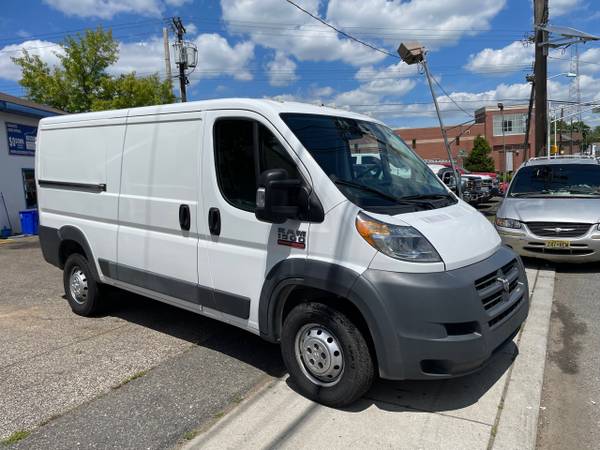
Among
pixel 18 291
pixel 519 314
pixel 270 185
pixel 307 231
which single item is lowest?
pixel 18 291

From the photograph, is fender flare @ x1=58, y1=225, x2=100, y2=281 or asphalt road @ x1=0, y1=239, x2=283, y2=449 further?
fender flare @ x1=58, y1=225, x2=100, y2=281

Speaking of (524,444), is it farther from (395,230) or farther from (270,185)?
(270,185)

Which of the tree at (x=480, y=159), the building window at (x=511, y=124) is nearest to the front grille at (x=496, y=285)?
the tree at (x=480, y=159)

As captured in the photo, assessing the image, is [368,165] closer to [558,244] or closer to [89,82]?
[558,244]

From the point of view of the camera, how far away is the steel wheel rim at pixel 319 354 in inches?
135

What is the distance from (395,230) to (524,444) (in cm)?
153

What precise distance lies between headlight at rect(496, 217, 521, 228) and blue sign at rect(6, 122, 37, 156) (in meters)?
13.4

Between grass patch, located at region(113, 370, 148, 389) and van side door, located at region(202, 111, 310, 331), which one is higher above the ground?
van side door, located at region(202, 111, 310, 331)

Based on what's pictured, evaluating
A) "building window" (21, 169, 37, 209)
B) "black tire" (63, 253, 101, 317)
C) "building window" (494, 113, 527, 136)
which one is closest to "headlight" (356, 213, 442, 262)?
"black tire" (63, 253, 101, 317)

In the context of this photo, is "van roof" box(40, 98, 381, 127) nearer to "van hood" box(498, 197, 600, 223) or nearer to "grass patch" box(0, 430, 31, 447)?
"grass patch" box(0, 430, 31, 447)

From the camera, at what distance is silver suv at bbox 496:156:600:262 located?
722 cm

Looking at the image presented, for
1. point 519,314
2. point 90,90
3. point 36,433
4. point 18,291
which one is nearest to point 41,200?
point 18,291

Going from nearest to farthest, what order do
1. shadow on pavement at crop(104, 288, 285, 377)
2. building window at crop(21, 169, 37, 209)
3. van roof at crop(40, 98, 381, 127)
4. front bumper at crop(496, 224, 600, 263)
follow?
van roof at crop(40, 98, 381, 127) < shadow on pavement at crop(104, 288, 285, 377) < front bumper at crop(496, 224, 600, 263) < building window at crop(21, 169, 37, 209)

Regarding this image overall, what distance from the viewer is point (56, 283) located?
7.63m
